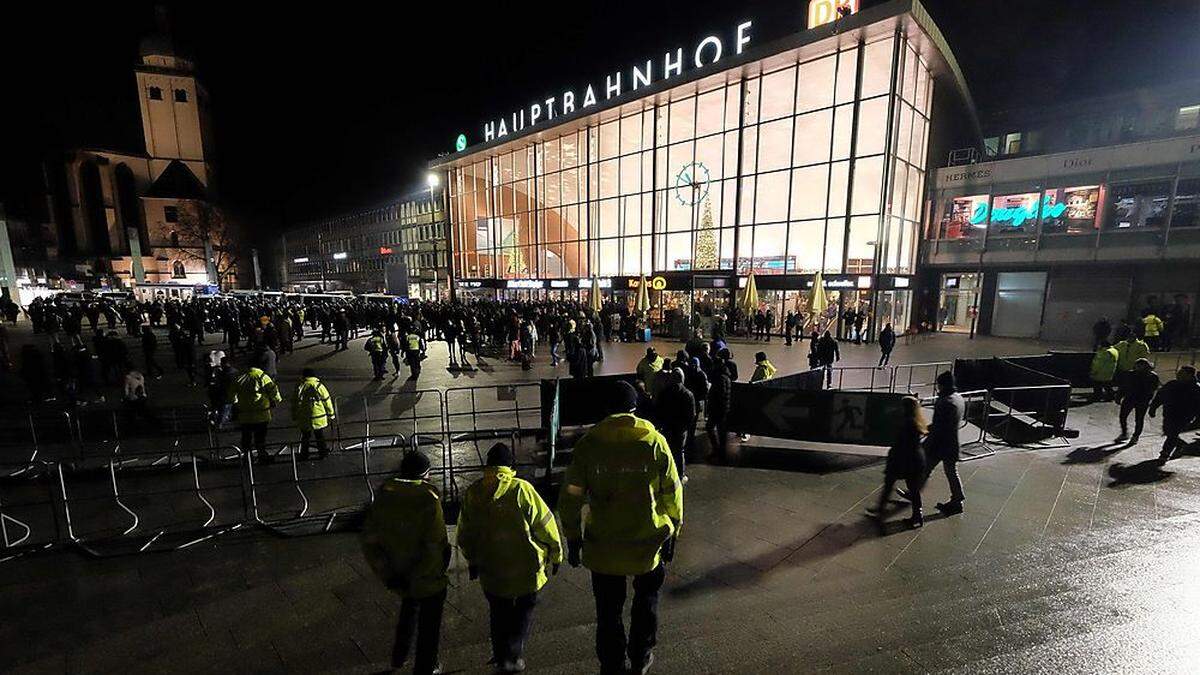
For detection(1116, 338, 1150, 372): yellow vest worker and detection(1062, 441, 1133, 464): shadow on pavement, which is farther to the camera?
detection(1116, 338, 1150, 372): yellow vest worker

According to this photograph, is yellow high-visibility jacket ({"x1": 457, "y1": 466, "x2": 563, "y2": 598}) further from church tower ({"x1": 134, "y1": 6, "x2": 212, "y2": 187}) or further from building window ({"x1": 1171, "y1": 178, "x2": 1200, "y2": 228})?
church tower ({"x1": 134, "y1": 6, "x2": 212, "y2": 187})

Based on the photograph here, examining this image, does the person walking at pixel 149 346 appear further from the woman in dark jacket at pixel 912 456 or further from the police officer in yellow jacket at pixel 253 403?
the woman in dark jacket at pixel 912 456

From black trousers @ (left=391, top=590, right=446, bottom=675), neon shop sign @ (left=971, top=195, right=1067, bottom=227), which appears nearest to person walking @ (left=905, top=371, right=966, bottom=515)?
black trousers @ (left=391, top=590, right=446, bottom=675)

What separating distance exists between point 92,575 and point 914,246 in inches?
1268

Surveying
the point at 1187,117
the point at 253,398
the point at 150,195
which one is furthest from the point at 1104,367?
the point at 150,195

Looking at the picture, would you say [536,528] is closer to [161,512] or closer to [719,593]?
[719,593]

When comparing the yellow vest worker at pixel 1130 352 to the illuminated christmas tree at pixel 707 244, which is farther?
the illuminated christmas tree at pixel 707 244

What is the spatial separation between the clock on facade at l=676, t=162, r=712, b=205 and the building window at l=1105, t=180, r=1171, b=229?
18.6 meters

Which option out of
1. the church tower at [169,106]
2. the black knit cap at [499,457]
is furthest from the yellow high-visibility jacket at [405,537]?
the church tower at [169,106]

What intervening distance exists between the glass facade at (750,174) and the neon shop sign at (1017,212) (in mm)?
2699

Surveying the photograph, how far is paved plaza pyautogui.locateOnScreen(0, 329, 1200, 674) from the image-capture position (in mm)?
3535

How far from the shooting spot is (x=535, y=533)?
312 cm

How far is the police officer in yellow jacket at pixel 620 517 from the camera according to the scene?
314cm

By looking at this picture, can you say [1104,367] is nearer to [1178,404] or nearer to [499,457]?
[1178,404]
